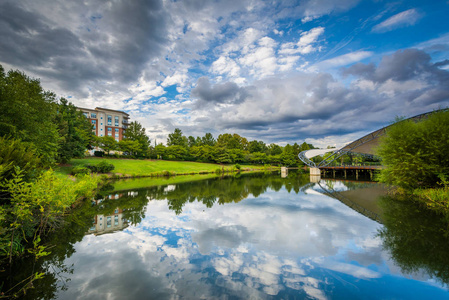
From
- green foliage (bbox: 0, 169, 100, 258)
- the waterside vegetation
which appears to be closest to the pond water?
green foliage (bbox: 0, 169, 100, 258)

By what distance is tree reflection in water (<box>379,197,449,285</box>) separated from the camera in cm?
609

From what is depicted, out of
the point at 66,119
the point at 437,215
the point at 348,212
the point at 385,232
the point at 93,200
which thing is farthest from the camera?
the point at 66,119

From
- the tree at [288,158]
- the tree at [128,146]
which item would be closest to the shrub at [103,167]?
the tree at [128,146]

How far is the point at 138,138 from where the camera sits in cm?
5931

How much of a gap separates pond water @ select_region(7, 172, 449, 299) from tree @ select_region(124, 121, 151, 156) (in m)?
45.6

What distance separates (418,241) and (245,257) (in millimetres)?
6973

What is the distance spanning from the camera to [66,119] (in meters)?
34.4

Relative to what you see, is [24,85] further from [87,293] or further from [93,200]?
[87,293]

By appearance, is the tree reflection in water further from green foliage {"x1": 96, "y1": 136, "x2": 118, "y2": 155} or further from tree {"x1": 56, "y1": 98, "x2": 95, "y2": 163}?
green foliage {"x1": 96, "y1": 136, "x2": 118, "y2": 155}

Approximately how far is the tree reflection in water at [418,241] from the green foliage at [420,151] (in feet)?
14.5

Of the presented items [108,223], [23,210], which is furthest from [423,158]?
[23,210]

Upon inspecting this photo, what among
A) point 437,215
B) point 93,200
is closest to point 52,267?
point 93,200

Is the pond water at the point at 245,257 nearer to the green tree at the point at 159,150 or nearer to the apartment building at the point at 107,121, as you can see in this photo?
the green tree at the point at 159,150

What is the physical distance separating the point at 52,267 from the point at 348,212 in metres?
15.1
